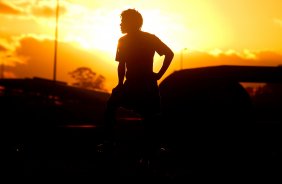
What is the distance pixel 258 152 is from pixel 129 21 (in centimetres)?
243

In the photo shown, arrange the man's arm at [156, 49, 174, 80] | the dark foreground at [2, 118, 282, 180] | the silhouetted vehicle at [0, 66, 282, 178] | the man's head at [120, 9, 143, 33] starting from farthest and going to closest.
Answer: the man's arm at [156, 49, 174, 80] → the man's head at [120, 9, 143, 33] → the silhouetted vehicle at [0, 66, 282, 178] → the dark foreground at [2, 118, 282, 180]

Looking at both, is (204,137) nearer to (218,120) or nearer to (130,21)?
(218,120)

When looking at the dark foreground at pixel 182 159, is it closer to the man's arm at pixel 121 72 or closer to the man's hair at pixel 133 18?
the man's arm at pixel 121 72

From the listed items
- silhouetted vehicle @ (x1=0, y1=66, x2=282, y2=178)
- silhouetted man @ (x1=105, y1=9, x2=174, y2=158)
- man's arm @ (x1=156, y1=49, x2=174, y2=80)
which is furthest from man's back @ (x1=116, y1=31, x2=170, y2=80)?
silhouetted vehicle @ (x1=0, y1=66, x2=282, y2=178)

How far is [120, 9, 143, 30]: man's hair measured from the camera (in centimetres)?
535

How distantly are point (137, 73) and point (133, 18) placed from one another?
26.7 inches

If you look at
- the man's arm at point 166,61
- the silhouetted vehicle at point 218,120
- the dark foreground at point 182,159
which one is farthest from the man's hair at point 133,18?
the dark foreground at point 182,159

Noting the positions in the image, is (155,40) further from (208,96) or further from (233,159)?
(233,159)

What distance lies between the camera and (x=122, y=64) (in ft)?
17.9

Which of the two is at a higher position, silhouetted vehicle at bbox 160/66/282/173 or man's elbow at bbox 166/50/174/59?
man's elbow at bbox 166/50/174/59

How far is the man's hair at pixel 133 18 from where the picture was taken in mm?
5348

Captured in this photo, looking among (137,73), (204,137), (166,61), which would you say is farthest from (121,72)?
(204,137)

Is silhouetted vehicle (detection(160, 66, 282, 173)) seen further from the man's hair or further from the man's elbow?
the man's hair

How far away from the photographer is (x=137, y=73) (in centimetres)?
527
